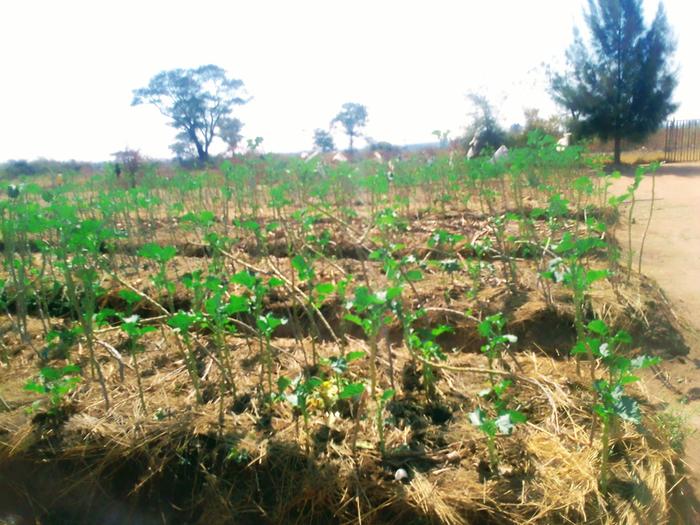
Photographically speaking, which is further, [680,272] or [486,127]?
[486,127]

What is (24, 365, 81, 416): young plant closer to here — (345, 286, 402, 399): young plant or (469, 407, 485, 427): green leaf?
(345, 286, 402, 399): young plant

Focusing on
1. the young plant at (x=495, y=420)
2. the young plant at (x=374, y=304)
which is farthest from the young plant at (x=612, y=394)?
the young plant at (x=374, y=304)

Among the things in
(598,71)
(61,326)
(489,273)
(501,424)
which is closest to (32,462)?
(61,326)

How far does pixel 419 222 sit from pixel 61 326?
322cm

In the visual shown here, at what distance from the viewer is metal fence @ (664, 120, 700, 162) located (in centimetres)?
1628

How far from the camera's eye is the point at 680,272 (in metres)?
3.50

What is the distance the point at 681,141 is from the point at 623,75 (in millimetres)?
4263

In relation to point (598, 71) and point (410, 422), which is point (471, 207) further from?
point (598, 71)

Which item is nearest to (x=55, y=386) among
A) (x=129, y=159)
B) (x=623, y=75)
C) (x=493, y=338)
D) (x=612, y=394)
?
(x=493, y=338)

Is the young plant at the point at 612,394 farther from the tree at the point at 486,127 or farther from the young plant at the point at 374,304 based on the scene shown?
the tree at the point at 486,127

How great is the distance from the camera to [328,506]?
5.66 ft

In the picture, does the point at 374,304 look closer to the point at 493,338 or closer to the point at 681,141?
the point at 493,338

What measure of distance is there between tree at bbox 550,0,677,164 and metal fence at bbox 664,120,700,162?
253 centimetres

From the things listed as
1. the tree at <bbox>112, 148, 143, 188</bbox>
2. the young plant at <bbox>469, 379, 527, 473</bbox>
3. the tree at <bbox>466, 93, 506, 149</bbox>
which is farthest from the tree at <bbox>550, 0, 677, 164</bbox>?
the young plant at <bbox>469, 379, 527, 473</bbox>
